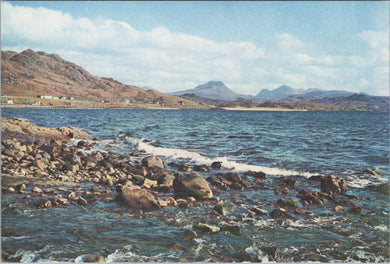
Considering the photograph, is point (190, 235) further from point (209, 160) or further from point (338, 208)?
point (209, 160)

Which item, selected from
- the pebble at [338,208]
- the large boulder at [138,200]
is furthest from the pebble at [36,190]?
the pebble at [338,208]

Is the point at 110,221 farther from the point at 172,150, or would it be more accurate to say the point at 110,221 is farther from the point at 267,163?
the point at 172,150

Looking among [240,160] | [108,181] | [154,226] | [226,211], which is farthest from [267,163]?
[154,226]

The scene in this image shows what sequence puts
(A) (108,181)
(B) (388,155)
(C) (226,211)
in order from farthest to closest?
1. (B) (388,155)
2. (A) (108,181)
3. (C) (226,211)

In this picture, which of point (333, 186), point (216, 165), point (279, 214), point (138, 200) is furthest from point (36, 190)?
point (333, 186)

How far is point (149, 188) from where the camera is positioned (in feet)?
46.6

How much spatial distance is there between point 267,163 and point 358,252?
46.7ft

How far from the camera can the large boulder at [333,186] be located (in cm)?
1457

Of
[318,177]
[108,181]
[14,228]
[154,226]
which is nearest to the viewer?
[14,228]

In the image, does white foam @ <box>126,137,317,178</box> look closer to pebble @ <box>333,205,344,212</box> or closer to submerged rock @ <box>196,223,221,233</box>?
pebble @ <box>333,205,344,212</box>

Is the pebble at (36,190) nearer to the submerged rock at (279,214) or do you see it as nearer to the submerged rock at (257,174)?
the submerged rock at (279,214)

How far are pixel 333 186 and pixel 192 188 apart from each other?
844cm

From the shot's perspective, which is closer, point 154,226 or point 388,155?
point 154,226

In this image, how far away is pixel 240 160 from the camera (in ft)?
77.6
